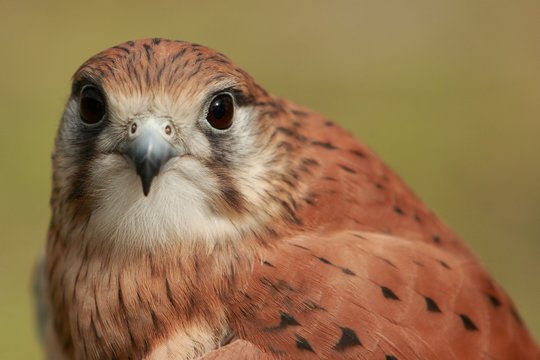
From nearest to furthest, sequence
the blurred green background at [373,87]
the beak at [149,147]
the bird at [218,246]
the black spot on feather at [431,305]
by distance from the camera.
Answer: the beak at [149,147] < the bird at [218,246] < the black spot on feather at [431,305] < the blurred green background at [373,87]

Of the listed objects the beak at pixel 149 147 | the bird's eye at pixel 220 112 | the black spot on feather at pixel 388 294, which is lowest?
the black spot on feather at pixel 388 294

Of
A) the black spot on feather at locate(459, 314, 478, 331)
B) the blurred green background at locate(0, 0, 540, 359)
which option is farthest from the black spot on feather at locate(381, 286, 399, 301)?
the blurred green background at locate(0, 0, 540, 359)

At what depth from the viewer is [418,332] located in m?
3.04

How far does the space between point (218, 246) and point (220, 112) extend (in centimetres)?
44

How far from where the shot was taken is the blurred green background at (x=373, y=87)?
7.50 m

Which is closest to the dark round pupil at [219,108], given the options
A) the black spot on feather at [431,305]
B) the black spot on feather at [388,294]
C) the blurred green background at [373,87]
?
the black spot on feather at [388,294]

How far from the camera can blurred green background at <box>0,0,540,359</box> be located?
Result: 750cm

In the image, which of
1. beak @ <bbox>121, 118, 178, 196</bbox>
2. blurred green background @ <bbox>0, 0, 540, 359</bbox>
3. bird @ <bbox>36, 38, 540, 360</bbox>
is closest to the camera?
beak @ <bbox>121, 118, 178, 196</bbox>

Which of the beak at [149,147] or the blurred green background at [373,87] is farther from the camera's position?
the blurred green background at [373,87]

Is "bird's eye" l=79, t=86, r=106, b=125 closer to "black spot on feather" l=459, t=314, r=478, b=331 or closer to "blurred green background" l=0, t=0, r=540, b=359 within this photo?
"black spot on feather" l=459, t=314, r=478, b=331

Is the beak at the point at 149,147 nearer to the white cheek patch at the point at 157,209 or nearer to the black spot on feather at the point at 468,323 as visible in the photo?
the white cheek patch at the point at 157,209

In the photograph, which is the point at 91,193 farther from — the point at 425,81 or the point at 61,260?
the point at 425,81

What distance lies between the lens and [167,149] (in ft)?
9.53

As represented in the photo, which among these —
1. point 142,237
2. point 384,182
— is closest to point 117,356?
point 142,237
